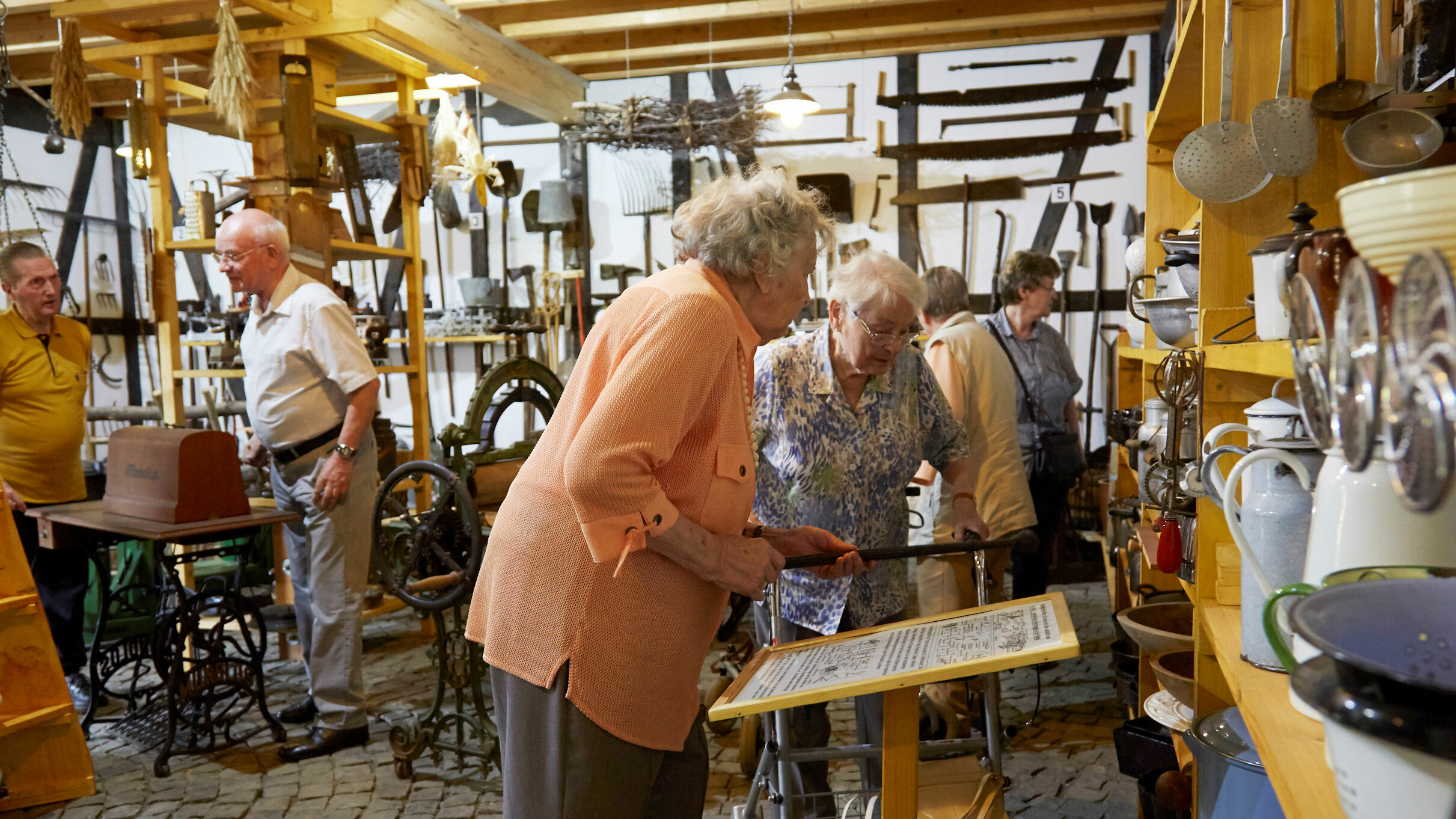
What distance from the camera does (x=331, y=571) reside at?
3787 millimetres

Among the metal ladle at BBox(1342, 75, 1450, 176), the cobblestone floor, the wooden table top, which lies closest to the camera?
the metal ladle at BBox(1342, 75, 1450, 176)

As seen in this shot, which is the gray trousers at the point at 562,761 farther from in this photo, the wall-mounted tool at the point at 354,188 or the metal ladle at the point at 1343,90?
the wall-mounted tool at the point at 354,188

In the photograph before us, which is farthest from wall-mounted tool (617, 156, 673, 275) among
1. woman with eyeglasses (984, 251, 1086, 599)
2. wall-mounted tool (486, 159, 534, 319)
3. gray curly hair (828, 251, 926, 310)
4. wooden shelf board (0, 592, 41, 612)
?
gray curly hair (828, 251, 926, 310)

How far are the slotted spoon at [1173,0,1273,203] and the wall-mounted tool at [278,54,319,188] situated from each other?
3.85 meters

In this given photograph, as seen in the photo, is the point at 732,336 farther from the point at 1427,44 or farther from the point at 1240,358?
the point at 1427,44

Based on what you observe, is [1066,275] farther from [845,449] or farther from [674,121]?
[845,449]

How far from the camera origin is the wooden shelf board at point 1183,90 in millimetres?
1926

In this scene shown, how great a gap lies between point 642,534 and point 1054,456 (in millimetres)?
3699

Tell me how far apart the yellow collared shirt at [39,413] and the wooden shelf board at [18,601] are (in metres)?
1.25

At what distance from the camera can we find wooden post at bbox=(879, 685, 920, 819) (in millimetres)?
1743

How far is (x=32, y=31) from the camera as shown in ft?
19.4

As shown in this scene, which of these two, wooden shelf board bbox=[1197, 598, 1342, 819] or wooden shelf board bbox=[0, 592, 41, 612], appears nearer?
wooden shelf board bbox=[1197, 598, 1342, 819]

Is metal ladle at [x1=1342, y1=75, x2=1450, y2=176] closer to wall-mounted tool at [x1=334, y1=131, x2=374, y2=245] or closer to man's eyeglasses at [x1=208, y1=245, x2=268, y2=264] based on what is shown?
man's eyeglasses at [x1=208, y1=245, x2=268, y2=264]

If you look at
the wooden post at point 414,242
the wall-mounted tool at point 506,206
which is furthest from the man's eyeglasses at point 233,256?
the wall-mounted tool at point 506,206
